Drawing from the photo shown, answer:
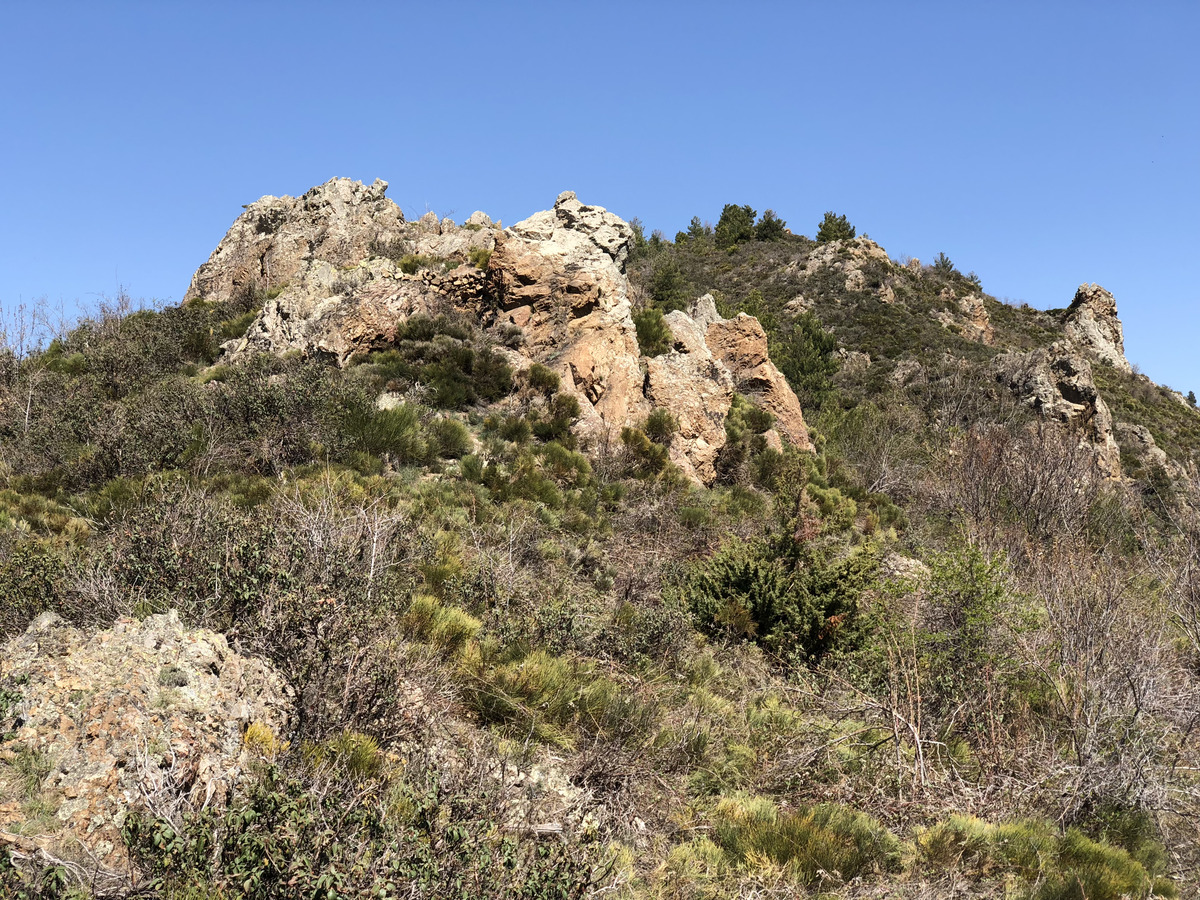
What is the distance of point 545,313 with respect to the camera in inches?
561

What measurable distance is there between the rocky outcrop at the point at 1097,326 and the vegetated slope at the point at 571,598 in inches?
1038

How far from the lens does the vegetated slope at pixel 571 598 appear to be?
143 inches

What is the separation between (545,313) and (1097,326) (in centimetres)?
3926

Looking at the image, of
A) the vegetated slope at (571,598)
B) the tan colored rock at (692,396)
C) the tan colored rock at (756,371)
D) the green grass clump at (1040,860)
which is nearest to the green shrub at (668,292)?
the tan colored rock at (756,371)

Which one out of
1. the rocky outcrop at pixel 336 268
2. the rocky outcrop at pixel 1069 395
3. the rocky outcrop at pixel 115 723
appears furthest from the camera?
the rocky outcrop at pixel 1069 395

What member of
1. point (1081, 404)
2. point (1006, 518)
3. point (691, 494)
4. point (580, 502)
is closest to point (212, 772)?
point (580, 502)

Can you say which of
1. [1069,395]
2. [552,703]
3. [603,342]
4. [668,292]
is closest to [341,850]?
[552,703]

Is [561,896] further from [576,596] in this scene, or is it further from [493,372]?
[493,372]

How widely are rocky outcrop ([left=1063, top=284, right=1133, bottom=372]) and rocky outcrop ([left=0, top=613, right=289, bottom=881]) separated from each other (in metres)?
45.3

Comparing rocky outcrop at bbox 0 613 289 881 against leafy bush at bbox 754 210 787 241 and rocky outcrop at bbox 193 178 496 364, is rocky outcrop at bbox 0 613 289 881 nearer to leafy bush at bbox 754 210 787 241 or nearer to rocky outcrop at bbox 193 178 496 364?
rocky outcrop at bbox 193 178 496 364

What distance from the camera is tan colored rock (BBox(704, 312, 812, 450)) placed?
53.5ft

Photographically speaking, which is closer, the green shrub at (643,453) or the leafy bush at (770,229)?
the green shrub at (643,453)

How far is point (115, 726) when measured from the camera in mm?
3281

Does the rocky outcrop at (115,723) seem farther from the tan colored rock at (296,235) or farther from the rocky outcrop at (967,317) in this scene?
the rocky outcrop at (967,317)
